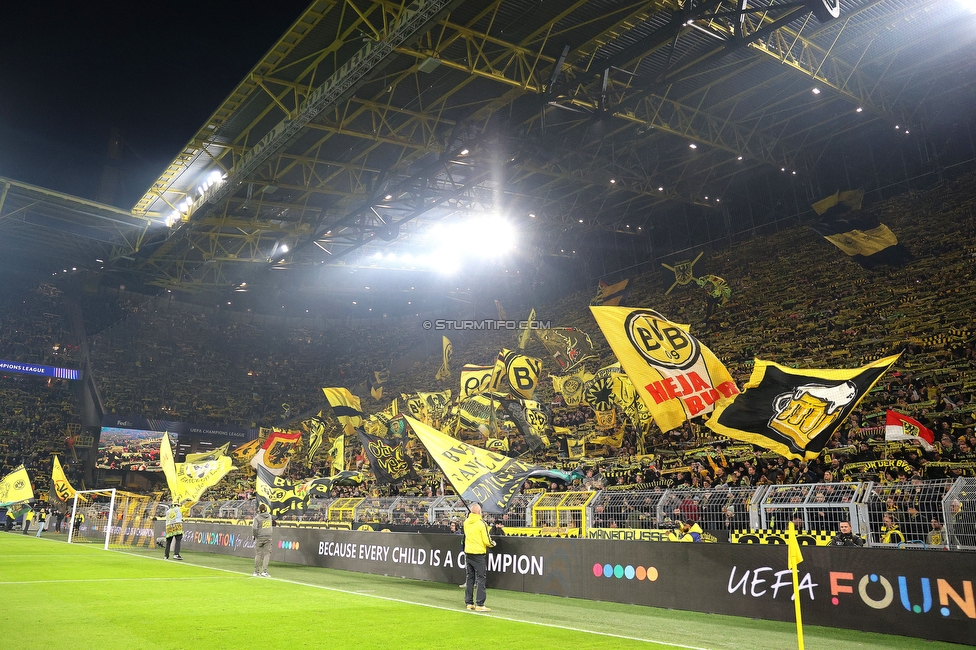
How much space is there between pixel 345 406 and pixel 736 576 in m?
21.2

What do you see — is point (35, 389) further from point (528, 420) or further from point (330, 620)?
point (330, 620)

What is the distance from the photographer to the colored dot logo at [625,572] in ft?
35.5

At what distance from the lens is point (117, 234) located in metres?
29.9

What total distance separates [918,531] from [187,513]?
22803 millimetres

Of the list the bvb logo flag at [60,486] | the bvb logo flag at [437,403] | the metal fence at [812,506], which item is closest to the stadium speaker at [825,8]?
the metal fence at [812,506]

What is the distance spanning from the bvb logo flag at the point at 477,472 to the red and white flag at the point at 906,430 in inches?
291

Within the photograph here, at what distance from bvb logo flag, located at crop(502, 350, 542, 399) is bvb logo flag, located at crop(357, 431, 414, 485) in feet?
12.9

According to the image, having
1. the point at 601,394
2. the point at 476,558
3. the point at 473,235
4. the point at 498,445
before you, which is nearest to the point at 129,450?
the point at 473,235

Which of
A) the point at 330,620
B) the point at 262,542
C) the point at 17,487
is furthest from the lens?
the point at 17,487

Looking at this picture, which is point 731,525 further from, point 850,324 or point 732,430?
point 850,324

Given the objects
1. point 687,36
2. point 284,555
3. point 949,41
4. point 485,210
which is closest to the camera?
point 687,36

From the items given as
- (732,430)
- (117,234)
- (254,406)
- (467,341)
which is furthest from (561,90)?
(254,406)

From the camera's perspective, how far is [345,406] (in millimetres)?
28781

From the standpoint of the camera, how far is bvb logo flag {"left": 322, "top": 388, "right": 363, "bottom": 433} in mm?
28406
